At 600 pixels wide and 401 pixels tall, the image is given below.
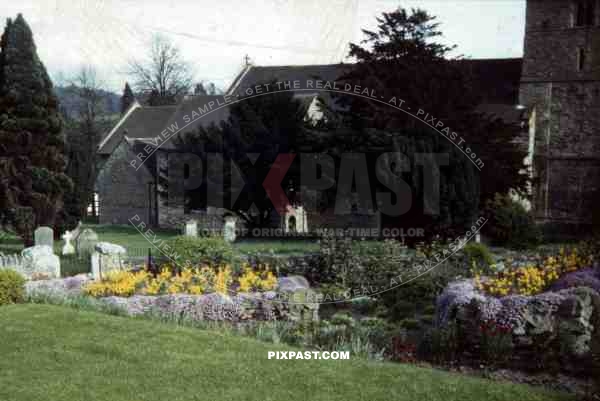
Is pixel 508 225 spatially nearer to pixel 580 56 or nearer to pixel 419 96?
pixel 419 96

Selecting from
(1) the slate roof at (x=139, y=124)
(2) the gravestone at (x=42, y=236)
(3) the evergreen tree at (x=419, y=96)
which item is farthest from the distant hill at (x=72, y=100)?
(3) the evergreen tree at (x=419, y=96)

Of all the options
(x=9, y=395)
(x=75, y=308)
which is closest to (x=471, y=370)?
(x=9, y=395)

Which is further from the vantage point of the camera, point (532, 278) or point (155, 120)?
point (155, 120)

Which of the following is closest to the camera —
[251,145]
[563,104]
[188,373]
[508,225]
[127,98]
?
[188,373]

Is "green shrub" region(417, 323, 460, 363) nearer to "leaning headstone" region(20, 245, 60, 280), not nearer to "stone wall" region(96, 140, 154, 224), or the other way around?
"leaning headstone" region(20, 245, 60, 280)

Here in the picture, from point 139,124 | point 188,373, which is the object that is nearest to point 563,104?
point 139,124

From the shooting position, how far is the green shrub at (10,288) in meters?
8.35

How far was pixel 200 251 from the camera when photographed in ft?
34.3

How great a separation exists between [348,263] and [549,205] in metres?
17.7

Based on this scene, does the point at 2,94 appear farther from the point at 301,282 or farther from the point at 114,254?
the point at 301,282

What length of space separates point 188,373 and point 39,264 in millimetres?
7105

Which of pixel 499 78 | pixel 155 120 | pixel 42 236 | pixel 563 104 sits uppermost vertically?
pixel 499 78

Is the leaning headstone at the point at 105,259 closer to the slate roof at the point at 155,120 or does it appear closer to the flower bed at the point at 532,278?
the flower bed at the point at 532,278

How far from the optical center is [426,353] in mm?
6625
